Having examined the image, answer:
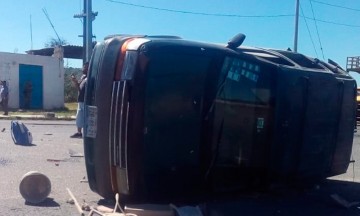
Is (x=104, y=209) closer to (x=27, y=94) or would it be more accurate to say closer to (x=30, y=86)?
(x=30, y=86)

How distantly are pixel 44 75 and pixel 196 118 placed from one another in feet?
82.0

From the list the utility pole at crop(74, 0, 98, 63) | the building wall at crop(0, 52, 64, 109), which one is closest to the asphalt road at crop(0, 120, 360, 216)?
the utility pole at crop(74, 0, 98, 63)

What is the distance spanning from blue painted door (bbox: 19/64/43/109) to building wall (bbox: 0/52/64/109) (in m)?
0.17

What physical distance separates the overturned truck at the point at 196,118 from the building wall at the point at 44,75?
75.9 ft

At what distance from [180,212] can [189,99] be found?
1.20m

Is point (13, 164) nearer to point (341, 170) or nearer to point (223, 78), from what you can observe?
point (223, 78)

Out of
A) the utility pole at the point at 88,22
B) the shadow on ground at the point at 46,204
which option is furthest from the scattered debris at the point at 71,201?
the utility pole at the point at 88,22

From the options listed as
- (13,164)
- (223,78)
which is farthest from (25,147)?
(223,78)

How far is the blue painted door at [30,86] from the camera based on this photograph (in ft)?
93.1

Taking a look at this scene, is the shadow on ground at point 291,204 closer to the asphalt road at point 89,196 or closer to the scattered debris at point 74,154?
the asphalt road at point 89,196

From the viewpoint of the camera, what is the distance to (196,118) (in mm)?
5738

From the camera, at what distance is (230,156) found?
6133mm

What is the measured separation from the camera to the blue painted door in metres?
28.4

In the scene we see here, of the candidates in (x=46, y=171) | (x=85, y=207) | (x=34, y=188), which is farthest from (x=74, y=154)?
(x=85, y=207)
